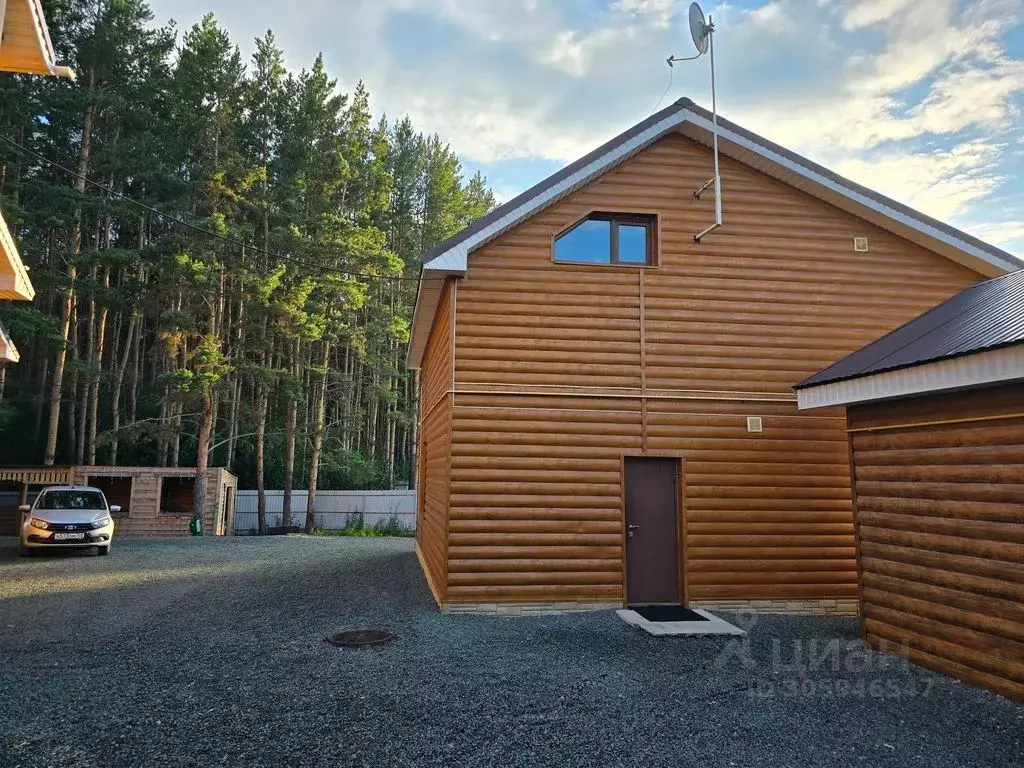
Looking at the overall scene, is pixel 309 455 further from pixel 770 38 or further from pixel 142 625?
pixel 770 38

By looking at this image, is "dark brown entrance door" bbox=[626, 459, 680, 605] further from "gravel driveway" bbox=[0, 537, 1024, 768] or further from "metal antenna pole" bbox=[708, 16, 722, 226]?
"metal antenna pole" bbox=[708, 16, 722, 226]

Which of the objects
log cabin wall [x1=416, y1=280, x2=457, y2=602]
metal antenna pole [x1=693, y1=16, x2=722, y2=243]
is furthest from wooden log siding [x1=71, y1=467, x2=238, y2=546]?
metal antenna pole [x1=693, y1=16, x2=722, y2=243]

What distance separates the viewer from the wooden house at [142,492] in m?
17.0

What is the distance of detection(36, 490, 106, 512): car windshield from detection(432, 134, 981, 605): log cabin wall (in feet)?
32.4

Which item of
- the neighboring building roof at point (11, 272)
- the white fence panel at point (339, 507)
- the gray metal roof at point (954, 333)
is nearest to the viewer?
the gray metal roof at point (954, 333)

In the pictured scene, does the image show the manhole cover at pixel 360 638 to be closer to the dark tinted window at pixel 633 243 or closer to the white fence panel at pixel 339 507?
the dark tinted window at pixel 633 243

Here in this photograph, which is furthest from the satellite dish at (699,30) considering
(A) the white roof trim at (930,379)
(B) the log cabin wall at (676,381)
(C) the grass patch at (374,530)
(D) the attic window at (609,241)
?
(C) the grass patch at (374,530)

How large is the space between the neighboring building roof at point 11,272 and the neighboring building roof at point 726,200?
4.29 m

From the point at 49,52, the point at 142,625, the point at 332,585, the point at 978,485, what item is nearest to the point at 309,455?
the point at 332,585

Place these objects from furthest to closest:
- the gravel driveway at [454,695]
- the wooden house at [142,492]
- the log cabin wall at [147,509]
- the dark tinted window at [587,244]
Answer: the log cabin wall at [147,509]
the wooden house at [142,492]
the dark tinted window at [587,244]
the gravel driveway at [454,695]

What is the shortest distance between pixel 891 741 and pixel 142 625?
7.44 metres

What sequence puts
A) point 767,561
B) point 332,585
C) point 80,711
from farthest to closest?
point 332,585, point 767,561, point 80,711

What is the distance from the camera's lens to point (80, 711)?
13.8 ft

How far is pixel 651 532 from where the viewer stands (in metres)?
7.76
